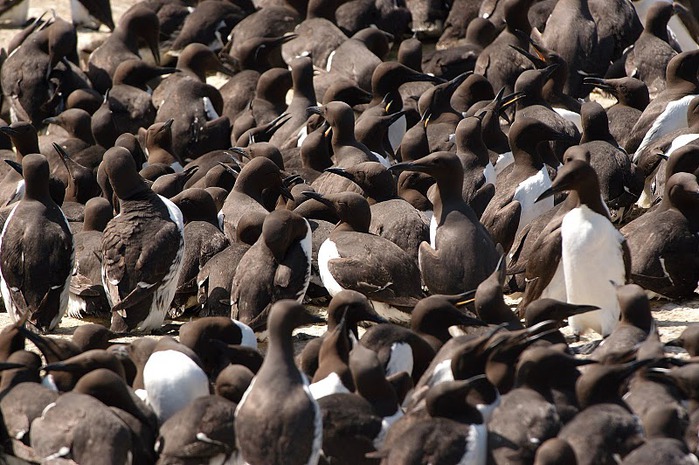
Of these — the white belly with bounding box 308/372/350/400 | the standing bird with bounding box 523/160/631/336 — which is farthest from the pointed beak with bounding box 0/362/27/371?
the standing bird with bounding box 523/160/631/336

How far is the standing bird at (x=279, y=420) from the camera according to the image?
930cm

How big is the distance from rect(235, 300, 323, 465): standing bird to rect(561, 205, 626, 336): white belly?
3421 millimetres

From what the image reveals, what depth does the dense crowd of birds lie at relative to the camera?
31.7 feet

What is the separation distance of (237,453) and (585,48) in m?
10.2

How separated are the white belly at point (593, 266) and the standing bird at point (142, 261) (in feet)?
11.2

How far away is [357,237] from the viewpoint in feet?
42.8

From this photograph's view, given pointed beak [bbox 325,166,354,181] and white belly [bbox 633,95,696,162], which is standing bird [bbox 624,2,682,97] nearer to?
white belly [bbox 633,95,696,162]

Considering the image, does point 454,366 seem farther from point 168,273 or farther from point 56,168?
point 56,168

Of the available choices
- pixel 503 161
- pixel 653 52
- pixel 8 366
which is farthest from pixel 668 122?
pixel 8 366

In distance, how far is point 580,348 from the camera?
11.9 m

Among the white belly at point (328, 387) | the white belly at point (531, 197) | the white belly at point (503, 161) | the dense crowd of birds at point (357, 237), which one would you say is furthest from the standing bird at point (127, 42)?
the white belly at point (328, 387)

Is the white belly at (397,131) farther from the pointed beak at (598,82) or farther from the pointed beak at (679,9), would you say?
the pointed beak at (679,9)

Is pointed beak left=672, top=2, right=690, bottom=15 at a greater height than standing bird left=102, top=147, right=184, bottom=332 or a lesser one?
lesser

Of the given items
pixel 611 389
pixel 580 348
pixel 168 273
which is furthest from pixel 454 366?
pixel 168 273
